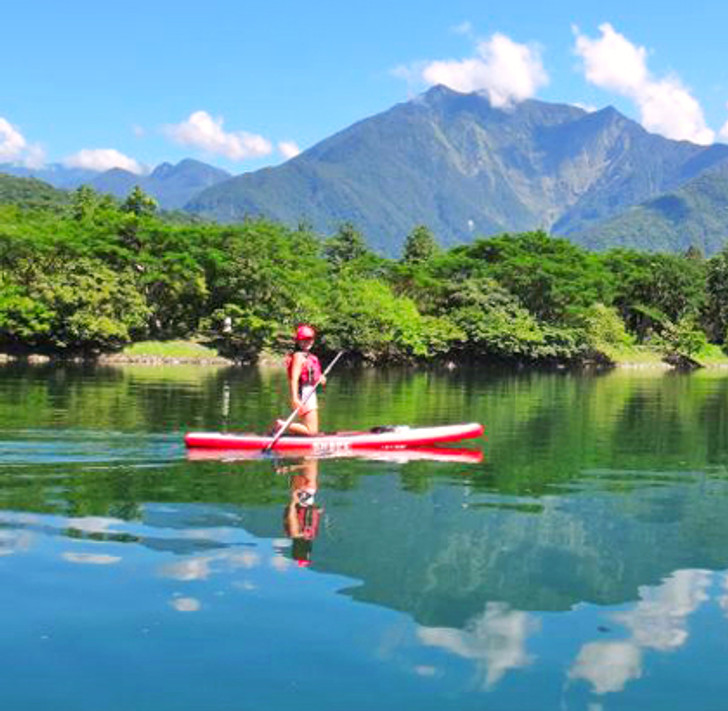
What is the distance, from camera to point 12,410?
62.7 feet

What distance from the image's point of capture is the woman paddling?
42.9 feet

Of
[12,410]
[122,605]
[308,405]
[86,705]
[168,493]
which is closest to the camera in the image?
[86,705]

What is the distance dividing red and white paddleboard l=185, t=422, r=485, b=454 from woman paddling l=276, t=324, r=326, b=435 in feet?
0.99

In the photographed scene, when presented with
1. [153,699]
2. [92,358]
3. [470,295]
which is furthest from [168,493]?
[470,295]

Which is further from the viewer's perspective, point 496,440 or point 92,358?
point 92,358

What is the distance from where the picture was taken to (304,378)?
1376cm

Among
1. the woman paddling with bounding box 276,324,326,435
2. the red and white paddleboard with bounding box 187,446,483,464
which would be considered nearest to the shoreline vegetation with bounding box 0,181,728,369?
the woman paddling with bounding box 276,324,326,435

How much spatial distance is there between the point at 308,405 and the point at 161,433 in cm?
336

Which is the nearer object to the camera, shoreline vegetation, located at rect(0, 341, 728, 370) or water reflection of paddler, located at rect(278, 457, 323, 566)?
water reflection of paddler, located at rect(278, 457, 323, 566)

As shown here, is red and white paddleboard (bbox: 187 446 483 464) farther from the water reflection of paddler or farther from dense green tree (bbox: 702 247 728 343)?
dense green tree (bbox: 702 247 728 343)

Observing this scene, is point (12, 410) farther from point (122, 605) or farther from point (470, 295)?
point (470, 295)

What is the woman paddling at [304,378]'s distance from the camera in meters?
13.1

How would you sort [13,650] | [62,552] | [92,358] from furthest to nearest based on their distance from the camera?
[92,358], [62,552], [13,650]

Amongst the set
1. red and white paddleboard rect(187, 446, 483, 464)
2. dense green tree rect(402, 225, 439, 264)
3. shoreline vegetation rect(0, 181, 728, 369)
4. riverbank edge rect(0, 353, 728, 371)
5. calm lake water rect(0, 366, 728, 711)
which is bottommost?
calm lake water rect(0, 366, 728, 711)
